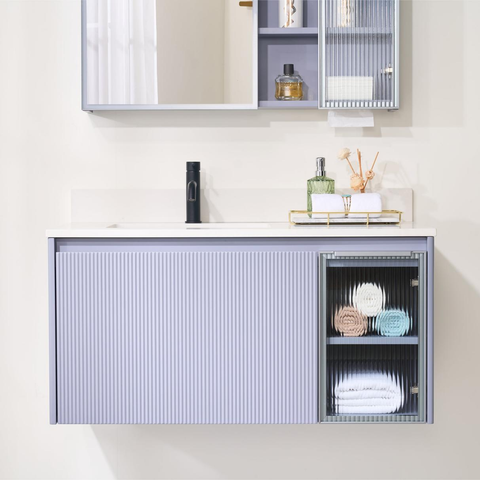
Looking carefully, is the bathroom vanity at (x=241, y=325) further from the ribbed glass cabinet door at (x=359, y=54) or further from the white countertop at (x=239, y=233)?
the ribbed glass cabinet door at (x=359, y=54)

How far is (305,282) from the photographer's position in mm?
1743

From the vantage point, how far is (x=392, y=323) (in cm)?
178

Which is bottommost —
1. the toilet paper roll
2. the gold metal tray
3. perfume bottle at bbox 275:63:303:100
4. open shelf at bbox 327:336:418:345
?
open shelf at bbox 327:336:418:345

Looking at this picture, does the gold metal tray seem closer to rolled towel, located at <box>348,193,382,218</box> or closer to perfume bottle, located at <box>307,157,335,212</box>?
rolled towel, located at <box>348,193,382,218</box>

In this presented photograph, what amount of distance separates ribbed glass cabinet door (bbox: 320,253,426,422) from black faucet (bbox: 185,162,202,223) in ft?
1.81

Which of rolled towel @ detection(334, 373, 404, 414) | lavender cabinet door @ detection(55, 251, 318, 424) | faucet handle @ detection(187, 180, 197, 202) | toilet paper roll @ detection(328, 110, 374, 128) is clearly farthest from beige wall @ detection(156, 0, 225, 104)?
rolled towel @ detection(334, 373, 404, 414)

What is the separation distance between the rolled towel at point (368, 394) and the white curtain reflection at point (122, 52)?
113cm

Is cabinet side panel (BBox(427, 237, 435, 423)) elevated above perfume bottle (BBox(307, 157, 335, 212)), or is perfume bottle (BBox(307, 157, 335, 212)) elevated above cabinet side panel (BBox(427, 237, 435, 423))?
perfume bottle (BBox(307, 157, 335, 212))

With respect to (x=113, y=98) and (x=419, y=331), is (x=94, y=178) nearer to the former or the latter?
(x=113, y=98)

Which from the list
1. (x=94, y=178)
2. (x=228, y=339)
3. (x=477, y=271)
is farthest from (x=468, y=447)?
(x=94, y=178)

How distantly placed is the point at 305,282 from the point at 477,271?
80cm

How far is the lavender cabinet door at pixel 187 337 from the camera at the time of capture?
1.74 m

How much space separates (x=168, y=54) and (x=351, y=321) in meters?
1.09

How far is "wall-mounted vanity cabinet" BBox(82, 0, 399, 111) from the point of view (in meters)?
2.06
